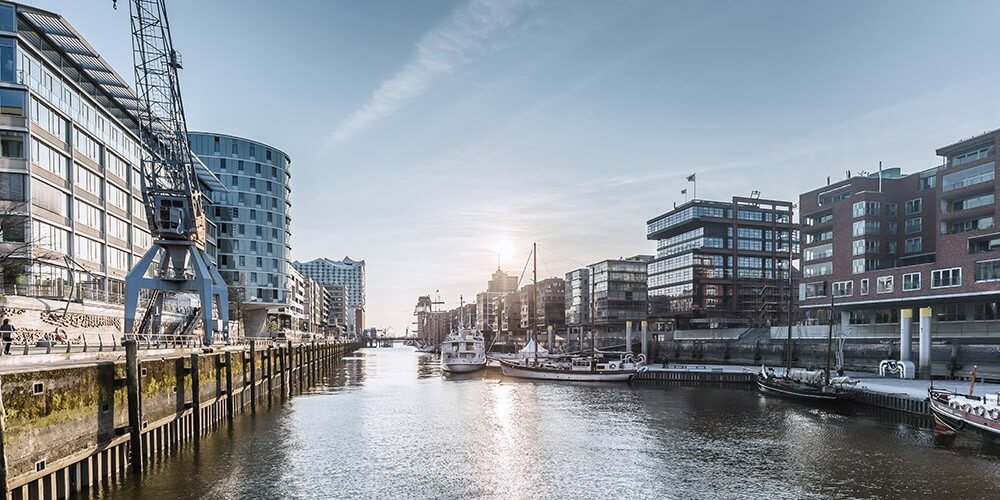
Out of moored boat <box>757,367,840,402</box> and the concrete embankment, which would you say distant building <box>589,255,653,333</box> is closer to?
moored boat <box>757,367,840,402</box>

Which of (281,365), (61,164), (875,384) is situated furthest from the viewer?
(281,365)

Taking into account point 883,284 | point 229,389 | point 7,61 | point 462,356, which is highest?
point 7,61

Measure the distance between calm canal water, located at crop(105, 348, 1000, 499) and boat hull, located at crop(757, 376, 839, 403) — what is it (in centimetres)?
318

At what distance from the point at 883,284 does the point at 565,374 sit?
4590 cm

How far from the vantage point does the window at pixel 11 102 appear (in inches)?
2445

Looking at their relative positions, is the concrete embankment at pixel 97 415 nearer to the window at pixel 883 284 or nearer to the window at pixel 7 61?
the window at pixel 7 61

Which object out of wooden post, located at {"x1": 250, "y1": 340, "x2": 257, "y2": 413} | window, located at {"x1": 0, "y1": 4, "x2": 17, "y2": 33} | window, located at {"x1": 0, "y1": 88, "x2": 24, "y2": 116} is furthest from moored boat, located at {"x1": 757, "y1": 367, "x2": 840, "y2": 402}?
window, located at {"x1": 0, "y1": 4, "x2": 17, "y2": 33}

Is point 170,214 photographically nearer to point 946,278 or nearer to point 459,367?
point 459,367

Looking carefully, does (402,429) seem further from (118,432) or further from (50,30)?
(50,30)

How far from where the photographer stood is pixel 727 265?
150000mm

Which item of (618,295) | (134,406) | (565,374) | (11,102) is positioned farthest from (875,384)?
(618,295)

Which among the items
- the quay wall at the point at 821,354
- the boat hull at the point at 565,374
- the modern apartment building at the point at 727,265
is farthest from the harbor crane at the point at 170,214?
the modern apartment building at the point at 727,265

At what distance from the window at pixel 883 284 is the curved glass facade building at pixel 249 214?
114m

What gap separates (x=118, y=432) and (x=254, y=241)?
114300 mm
